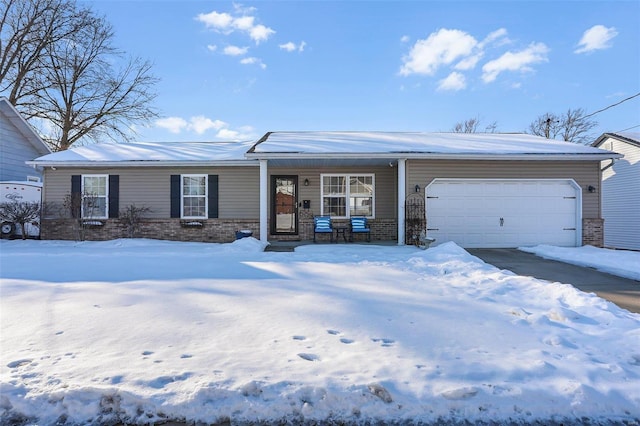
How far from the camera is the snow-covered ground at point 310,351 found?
190cm

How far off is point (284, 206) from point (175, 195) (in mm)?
3657

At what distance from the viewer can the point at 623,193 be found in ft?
46.2

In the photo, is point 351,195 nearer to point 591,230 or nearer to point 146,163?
point 146,163

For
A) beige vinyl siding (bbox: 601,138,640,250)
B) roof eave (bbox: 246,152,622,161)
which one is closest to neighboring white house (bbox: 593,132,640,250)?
beige vinyl siding (bbox: 601,138,640,250)

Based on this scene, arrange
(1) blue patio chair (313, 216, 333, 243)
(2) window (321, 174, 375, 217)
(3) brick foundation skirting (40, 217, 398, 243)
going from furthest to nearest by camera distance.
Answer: (2) window (321, 174, 375, 217), (3) brick foundation skirting (40, 217, 398, 243), (1) blue patio chair (313, 216, 333, 243)

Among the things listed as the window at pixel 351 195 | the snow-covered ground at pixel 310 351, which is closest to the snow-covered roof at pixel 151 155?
the window at pixel 351 195

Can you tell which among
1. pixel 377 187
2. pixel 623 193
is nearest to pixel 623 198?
pixel 623 193

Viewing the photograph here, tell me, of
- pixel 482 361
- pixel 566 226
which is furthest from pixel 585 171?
pixel 482 361

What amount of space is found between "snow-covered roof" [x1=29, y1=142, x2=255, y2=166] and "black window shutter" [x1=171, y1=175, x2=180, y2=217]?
60cm

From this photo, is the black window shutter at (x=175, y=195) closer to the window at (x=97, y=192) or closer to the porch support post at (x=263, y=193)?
the window at (x=97, y=192)

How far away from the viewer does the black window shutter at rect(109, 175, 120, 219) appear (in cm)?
1058

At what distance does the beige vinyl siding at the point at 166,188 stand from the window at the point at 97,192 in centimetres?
27

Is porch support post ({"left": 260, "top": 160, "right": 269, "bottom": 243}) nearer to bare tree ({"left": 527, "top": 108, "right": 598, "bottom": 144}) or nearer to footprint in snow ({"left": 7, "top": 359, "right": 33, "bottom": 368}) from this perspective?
footprint in snow ({"left": 7, "top": 359, "right": 33, "bottom": 368})

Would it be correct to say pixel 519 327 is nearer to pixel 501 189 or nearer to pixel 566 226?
pixel 501 189
